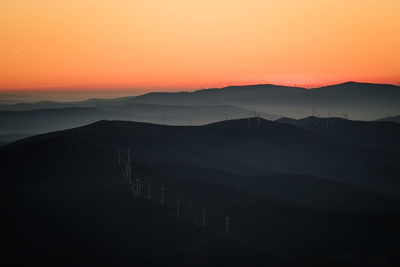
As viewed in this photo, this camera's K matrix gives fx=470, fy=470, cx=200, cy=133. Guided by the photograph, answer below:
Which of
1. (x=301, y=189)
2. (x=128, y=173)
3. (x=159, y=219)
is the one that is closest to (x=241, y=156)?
(x=301, y=189)

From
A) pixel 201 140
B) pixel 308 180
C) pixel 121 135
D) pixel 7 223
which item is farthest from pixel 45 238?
pixel 201 140

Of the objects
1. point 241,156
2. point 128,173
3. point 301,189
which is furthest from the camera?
point 241,156

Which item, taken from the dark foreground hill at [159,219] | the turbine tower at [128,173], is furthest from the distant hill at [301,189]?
the turbine tower at [128,173]

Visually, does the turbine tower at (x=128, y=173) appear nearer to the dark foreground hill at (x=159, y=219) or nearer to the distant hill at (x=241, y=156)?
the dark foreground hill at (x=159, y=219)

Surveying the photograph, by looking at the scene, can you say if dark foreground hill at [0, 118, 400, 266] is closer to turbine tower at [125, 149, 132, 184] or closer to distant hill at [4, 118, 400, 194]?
turbine tower at [125, 149, 132, 184]

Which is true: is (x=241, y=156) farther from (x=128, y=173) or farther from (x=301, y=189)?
(x=128, y=173)

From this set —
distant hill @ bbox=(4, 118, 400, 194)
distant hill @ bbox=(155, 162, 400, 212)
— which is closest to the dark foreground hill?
distant hill @ bbox=(155, 162, 400, 212)

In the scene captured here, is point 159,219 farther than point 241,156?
No

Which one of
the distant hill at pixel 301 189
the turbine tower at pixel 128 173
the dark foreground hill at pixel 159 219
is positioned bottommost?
the distant hill at pixel 301 189
